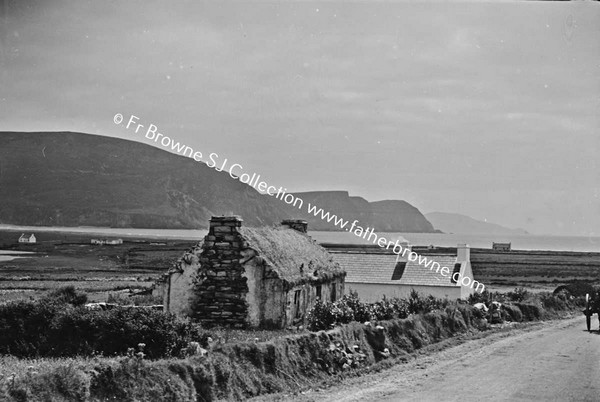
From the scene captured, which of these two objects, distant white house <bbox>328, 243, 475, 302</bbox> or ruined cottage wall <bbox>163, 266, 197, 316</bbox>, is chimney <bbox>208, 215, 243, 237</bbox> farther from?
distant white house <bbox>328, 243, 475, 302</bbox>

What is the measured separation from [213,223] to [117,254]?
7526cm

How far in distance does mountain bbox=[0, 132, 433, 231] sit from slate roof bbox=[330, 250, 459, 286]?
5769mm

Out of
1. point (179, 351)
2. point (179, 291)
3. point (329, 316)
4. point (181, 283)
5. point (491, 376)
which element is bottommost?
point (491, 376)

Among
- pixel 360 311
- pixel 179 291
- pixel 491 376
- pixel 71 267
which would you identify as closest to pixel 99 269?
pixel 71 267

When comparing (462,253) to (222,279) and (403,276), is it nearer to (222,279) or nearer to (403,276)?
(403,276)

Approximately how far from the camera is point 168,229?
12269 cm

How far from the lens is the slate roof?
41469mm

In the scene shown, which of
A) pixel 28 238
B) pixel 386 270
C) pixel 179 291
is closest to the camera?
pixel 179 291

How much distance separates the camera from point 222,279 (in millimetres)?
23797

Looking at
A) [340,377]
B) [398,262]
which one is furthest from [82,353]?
[398,262]

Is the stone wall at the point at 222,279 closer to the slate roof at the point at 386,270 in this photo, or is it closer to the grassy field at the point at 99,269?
the grassy field at the point at 99,269

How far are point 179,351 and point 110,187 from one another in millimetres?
71756

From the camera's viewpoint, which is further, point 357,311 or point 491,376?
point 357,311

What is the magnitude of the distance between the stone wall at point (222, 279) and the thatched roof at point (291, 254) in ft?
1.79
